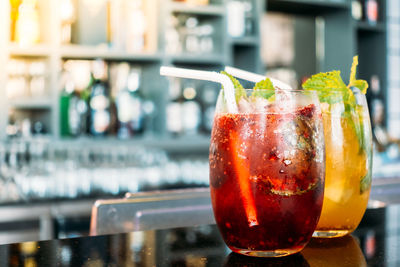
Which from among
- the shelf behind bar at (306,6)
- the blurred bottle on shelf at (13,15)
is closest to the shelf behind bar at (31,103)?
the blurred bottle on shelf at (13,15)

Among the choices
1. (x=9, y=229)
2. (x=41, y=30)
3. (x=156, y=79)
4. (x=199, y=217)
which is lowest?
(x=9, y=229)

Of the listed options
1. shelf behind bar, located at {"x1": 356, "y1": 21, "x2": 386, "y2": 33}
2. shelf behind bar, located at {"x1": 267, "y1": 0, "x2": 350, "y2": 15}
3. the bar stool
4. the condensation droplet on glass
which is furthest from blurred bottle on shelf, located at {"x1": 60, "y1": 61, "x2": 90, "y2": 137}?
the condensation droplet on glass

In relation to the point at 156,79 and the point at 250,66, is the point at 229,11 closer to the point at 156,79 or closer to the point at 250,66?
the point at 250,66

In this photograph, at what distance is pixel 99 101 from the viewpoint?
105 inches

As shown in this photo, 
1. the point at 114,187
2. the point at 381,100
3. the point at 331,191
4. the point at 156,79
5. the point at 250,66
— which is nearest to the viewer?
the point at 331,191

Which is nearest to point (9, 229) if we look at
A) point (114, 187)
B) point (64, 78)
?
point (114, 187)

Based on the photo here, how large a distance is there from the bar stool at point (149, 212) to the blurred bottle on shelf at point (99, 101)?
6.09ft

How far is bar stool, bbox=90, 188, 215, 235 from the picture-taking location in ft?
2.35

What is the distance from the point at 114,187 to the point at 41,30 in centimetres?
84

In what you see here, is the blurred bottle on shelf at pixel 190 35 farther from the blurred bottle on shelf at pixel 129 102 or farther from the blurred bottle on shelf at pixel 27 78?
the blurred bottle on shelf at pixel 27 78

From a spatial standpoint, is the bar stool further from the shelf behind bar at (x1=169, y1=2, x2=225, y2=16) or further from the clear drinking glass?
the shelf behind bar at (x1=169, y1=2, x2=225, y2=16)

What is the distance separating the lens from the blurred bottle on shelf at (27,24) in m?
2.45

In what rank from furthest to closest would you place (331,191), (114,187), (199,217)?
(114,187), (199,217), (331,191)

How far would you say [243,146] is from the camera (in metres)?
0.51
